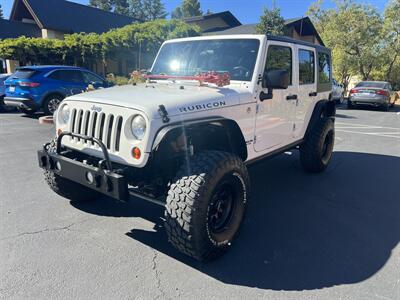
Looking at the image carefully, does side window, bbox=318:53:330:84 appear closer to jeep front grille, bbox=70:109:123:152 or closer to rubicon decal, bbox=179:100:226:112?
rubicon decal, bbox=179:100:226:112

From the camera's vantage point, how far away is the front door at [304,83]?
4762mm

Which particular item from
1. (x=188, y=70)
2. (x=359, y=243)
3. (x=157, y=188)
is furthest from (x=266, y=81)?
(x=359, y=243)

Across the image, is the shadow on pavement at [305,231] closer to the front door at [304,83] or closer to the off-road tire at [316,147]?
the off-road tire at [316,147]

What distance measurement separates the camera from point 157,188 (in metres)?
3.25

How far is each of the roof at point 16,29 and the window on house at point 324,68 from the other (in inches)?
949

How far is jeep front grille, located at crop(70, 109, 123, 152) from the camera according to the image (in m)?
2.88

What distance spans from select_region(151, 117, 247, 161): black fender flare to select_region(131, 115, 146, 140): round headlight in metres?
0.14

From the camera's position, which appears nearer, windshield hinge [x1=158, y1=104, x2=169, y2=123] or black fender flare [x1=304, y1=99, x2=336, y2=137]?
windshield hinge [x1=158, y1=104, x2=169, y2=123]

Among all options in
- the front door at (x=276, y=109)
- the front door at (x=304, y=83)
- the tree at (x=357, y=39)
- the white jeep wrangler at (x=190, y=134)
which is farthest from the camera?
the tree at (x=357, y=39)

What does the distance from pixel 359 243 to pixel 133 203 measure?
258 cm

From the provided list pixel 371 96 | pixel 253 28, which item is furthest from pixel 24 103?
pixel 253 28

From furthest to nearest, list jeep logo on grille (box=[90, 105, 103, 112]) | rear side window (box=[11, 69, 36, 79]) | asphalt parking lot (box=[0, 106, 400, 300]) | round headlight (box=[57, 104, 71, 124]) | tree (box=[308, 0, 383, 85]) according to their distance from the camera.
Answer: tree (box=[308, 0, 383, 85])
rear side window (box=[11, 69, 36, 79])
round headlight (box=[57, 104, 71, 124])
jeep logo on grille (box=[90, 105, 103, 112])
asphalt parking lot (box=[0, 106, 400, 300])

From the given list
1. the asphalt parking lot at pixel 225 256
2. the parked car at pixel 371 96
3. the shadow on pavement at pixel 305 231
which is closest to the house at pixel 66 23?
the parked car at pixel 371 96

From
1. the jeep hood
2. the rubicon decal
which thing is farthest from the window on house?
the rubicon decal
